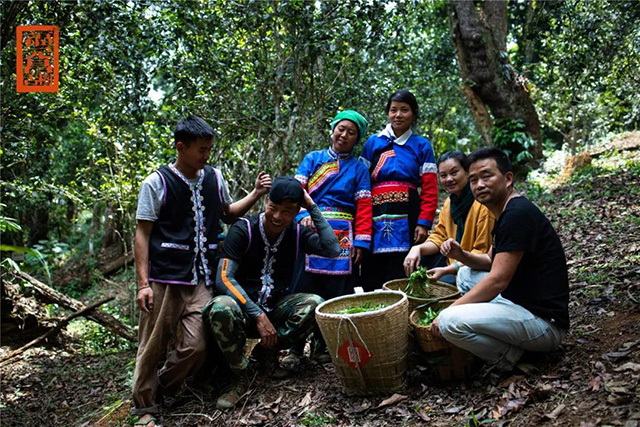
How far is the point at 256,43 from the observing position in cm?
579

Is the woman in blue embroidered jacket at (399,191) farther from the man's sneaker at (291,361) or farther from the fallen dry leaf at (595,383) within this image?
the fallen dry leaf at (595,383)

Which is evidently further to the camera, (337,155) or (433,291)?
(337,155)

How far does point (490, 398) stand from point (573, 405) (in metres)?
0.45

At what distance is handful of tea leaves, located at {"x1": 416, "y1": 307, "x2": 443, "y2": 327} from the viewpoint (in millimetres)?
3161

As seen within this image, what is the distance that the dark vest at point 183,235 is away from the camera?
11.9 feet

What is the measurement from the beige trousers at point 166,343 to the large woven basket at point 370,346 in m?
1.02

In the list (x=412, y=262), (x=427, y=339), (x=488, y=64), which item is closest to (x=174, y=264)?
(x=412, y=262)

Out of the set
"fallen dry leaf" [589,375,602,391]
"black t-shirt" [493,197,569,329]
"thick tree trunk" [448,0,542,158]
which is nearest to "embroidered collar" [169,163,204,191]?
"black t-shirt" [493,197,569,329]

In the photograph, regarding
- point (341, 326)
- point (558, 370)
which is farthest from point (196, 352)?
point (558, 370)

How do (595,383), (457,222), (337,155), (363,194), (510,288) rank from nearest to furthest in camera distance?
(595,383)
(510,288)
(457,222)
(363,194)
(337,155)

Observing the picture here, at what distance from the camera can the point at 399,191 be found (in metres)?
4.18

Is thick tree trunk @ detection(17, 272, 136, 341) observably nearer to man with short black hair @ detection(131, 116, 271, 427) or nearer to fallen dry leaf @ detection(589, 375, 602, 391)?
man with short black hair @ detection(131, 116, 271, 427)

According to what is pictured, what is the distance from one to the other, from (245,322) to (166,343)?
2.07 feet

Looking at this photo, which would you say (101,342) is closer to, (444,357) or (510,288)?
(444,357)
